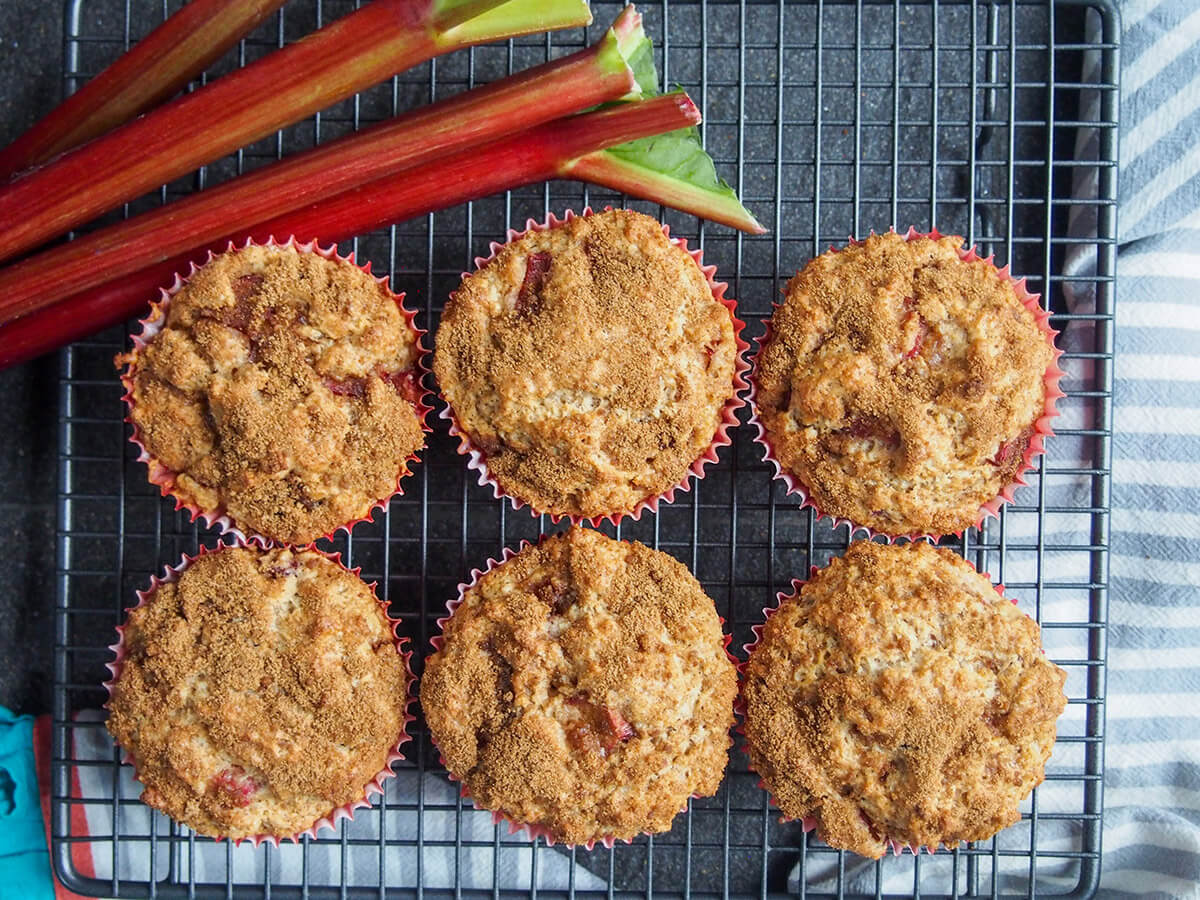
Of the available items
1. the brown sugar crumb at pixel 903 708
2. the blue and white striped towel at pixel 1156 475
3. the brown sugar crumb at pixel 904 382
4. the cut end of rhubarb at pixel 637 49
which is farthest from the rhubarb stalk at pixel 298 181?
the blue and white striped towel at pixel 1156 475

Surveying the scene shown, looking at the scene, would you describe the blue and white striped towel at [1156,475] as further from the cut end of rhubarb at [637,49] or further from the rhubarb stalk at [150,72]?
the rhubarb stalk at [150,72]

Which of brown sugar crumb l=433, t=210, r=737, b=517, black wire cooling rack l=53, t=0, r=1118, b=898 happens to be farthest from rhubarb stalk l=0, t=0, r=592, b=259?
brown sugar crumb l=433, t=210, r=737, b=517

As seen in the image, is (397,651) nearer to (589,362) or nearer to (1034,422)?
(589,362)

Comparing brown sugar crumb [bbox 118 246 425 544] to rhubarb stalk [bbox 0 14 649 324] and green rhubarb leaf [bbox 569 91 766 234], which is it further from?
green rhubarb leaf [bbox 569 91 766 234]

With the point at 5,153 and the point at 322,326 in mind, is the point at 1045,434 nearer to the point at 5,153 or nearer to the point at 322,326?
the point at 322,326

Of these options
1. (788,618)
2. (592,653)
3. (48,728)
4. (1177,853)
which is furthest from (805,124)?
(48,728)

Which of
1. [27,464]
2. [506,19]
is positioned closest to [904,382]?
[506,19]
